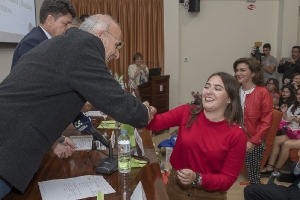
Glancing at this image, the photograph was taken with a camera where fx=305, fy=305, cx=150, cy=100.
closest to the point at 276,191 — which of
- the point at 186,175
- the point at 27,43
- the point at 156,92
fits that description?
the point at 186,175

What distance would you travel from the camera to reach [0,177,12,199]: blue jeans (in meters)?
1.25

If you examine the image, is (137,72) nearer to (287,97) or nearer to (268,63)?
(268,63)

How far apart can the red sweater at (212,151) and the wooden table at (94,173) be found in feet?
0.69

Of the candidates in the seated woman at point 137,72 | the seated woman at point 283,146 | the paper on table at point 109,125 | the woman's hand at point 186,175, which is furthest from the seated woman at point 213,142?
the seated woman at point 137,72

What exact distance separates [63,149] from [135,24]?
5.71 metres

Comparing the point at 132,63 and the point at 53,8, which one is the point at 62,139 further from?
the point at 132,63

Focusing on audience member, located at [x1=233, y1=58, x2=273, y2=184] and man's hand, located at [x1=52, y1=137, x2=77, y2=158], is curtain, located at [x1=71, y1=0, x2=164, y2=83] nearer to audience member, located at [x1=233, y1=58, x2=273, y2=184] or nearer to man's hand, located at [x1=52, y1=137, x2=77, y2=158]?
audience member, located at [x1=233, y1=58, x2=273, y2=184]

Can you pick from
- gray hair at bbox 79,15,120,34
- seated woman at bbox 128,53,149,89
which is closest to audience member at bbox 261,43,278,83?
seated woman at bbox 128,53,149,89

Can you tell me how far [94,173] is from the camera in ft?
5.14

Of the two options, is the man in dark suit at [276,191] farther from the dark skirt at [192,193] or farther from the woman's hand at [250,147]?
the dark skirt at [192,193]

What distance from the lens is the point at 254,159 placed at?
10.3 feet

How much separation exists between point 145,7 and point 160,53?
3.62 feet

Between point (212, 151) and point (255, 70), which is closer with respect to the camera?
point (212, 151)

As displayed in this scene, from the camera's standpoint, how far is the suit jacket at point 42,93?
3.92ft
